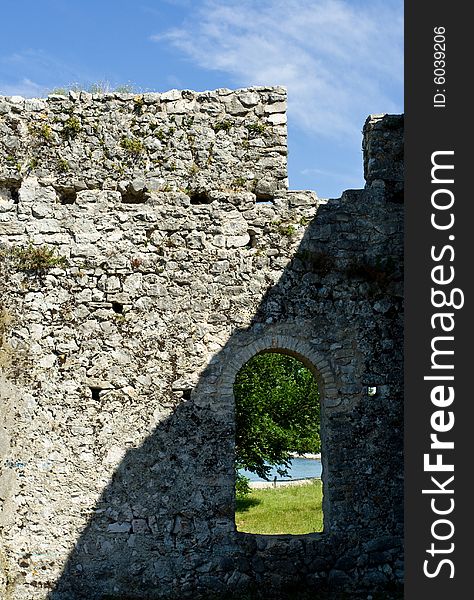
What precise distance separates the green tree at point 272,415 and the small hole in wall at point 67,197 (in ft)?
27.6

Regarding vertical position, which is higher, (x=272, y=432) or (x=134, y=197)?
(x=134, y=197)

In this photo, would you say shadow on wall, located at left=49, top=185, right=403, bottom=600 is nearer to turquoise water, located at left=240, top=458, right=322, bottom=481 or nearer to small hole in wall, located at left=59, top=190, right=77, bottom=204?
small hole in wall, located at left=59, top=190, right=77, bottom=204

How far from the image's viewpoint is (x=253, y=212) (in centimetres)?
788

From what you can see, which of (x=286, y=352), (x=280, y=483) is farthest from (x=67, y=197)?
(x=280, y=483)

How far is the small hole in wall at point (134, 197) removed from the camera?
25.7 ft

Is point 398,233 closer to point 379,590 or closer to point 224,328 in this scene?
point 224,328

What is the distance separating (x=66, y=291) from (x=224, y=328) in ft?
5.94

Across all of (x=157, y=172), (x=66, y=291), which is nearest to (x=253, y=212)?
(x=157, y=172)

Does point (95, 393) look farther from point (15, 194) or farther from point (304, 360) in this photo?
point (15, 194)

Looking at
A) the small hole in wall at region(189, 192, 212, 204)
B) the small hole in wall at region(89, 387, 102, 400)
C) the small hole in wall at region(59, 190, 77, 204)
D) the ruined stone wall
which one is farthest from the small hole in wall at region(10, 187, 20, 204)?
the small hole in wall at region(89, 387, 102, 400)

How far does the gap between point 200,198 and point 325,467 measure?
3.38 meters

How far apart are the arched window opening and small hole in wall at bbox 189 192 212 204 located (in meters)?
6.64

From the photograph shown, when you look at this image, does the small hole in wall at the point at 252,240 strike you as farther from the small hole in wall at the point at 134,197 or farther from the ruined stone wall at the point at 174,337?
the small hole in wall at the point at 134,197

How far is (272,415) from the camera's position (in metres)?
17.1
